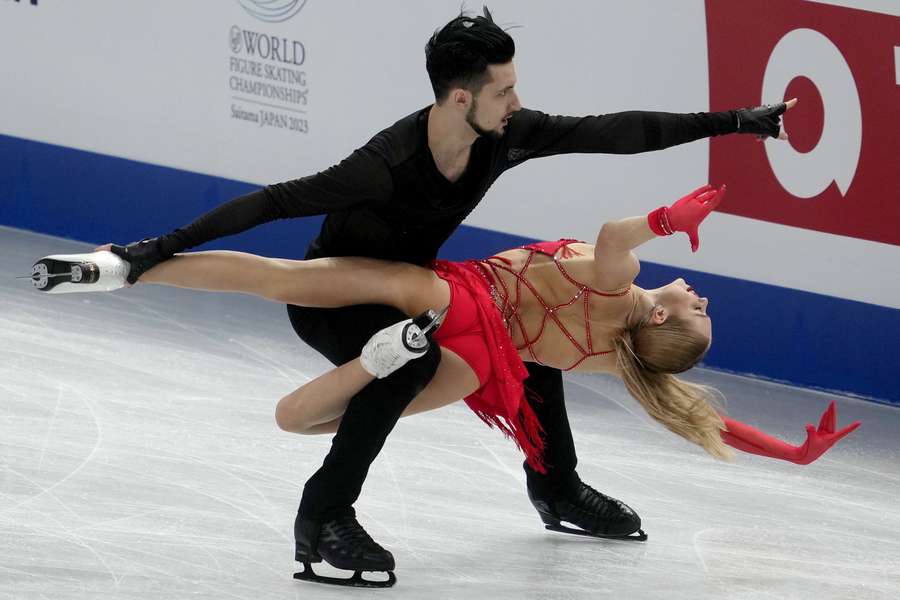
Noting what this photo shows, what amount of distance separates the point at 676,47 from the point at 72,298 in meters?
2.47

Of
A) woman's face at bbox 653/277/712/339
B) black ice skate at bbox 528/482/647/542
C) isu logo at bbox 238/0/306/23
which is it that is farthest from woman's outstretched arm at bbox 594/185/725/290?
isu logo at bbox 238/0/306/23

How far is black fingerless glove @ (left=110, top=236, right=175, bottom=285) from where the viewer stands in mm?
2855

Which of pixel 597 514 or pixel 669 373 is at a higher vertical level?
pixel 669 373

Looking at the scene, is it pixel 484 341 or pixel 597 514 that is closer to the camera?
pixel 484 341

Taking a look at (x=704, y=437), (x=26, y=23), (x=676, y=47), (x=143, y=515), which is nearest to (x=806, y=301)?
(x=676, y=47)

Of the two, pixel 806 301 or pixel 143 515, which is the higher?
pixel 806 301

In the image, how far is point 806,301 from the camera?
5.05m

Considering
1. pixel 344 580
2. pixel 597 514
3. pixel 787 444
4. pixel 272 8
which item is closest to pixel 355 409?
pixel 344 580

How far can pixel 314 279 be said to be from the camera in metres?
3.05

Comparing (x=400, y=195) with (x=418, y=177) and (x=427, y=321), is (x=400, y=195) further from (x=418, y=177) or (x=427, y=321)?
(x=427, y=321)

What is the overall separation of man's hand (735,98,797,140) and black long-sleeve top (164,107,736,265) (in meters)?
0.03

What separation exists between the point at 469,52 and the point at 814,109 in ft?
7.46

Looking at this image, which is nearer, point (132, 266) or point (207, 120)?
point (132, 266)

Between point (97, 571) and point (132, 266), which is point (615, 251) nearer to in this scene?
point (132, 266)
